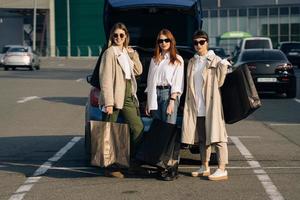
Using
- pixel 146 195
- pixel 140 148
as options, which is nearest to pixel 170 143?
pixel 140 148

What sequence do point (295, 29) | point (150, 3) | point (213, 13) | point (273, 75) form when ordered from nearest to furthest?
point (150, 3), point (273, 75), point (295, 29), point (213, 13)

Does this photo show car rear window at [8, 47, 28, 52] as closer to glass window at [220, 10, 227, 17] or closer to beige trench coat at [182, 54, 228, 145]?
glass window at [220, 10, 227, 17]

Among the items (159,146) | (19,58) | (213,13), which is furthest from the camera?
(213,13)

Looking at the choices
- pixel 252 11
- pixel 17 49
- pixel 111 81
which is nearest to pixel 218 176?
pixel 111 81

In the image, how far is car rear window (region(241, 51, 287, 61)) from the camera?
22.9 meters

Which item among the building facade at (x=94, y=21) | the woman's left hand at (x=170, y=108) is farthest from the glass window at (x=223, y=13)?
the woman's left hand at (x=170, y=108)

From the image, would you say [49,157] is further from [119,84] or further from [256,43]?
[256,43]

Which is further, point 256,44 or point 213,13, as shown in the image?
point 213,13

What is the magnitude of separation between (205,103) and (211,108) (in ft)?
0.32

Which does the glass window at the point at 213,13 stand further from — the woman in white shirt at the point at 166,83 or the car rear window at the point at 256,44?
the woman in white shirt at the point at 166,83

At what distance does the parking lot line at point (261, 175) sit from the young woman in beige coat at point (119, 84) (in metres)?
1.56

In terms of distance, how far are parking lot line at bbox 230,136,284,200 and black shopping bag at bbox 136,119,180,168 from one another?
3.57 feet

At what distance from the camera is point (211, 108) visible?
894 centimetres

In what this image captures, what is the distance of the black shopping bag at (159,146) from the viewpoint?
Result: 8914 millimetres
